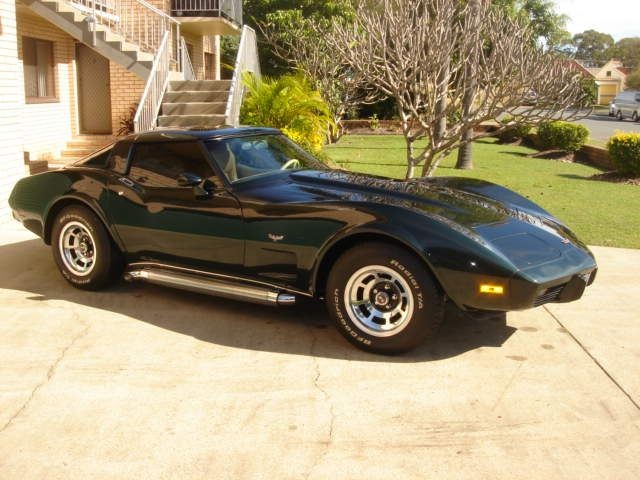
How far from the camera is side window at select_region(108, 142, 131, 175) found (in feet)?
19.6

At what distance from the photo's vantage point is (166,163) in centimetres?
573

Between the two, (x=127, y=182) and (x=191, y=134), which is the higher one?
(x=191, y=134)

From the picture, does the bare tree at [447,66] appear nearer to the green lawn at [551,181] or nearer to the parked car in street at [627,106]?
the green lawn at [551,181]

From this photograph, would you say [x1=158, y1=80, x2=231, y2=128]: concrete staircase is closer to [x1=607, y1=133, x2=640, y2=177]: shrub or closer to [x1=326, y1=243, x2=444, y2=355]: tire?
[x1=607, y1=133, x2=640, y2=177]: shrub

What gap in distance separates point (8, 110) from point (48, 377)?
244 inches

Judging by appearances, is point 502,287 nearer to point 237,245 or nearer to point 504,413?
point 504,413

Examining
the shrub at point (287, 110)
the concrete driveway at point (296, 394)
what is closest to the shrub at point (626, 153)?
the shrub at point (287, 110)

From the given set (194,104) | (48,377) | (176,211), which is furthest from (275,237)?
(194,104)

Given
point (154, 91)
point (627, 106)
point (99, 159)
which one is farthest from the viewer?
point (627, 106)

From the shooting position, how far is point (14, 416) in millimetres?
3918

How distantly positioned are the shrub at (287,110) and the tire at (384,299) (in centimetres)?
869

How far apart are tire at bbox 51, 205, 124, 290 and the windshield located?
1269 mm

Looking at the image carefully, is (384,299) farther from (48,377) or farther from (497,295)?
(48,377)

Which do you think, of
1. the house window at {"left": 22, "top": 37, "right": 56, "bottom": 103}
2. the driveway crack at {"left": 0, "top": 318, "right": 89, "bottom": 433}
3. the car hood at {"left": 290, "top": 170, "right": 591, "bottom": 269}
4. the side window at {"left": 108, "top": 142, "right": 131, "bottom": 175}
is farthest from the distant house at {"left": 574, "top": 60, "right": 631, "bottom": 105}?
the driveway crack at {"left": 0, "top": 318, "right": 89, "bottom": 433}
